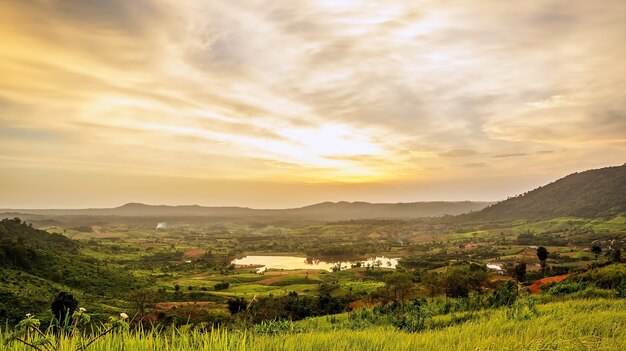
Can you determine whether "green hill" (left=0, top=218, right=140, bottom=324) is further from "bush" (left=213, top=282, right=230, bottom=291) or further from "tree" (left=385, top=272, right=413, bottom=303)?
"tree" (left=385, top=272, right=413, bottom=303)

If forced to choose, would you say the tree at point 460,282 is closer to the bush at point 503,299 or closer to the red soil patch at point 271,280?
the bush at point 503,299

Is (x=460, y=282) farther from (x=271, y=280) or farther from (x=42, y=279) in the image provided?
(x=42, y=279)

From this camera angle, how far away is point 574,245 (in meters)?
162

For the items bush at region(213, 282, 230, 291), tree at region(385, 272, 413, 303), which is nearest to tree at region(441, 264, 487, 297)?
tree at region(385, 272, 413, 303)

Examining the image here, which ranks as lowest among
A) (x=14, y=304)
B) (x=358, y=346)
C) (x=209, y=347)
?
(x=14, y=304)

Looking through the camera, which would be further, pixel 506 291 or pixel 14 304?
pixel 14 304

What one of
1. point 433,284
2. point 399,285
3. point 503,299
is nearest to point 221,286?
point 433,284

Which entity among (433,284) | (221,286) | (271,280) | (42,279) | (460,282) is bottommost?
(271,280)

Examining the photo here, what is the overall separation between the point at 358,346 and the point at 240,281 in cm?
14066

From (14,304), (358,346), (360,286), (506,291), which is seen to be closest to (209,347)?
(358,346)

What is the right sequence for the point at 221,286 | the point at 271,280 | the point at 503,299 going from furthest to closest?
1. the point at 271,280
2. the point at 221,286
3. the point at 503,299

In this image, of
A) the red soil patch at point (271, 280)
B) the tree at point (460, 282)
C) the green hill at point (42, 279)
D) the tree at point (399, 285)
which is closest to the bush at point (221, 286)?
the red soil patch at point (271, 280)

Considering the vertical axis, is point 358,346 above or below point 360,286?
above

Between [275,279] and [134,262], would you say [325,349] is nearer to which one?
[275,279]
